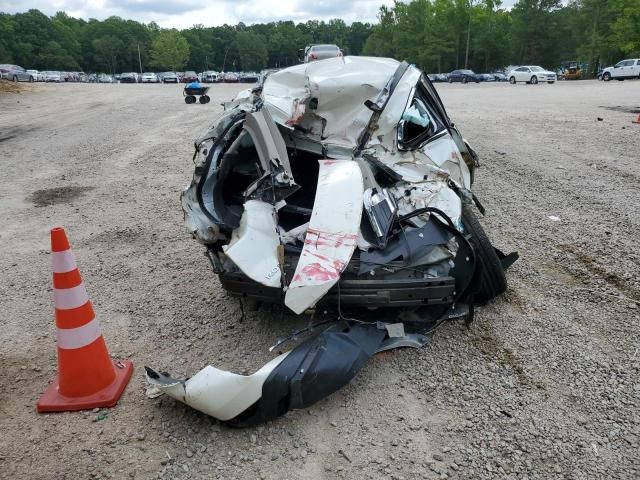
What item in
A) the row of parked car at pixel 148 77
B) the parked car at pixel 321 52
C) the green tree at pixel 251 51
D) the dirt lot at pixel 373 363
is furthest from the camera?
the green tree at pixel 251 51

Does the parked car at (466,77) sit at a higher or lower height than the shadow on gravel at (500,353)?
higher

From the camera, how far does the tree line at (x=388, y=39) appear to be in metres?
52.0

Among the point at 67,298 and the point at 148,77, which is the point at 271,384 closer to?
the point at 67,298

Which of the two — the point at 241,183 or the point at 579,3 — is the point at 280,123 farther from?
the point at 579,3

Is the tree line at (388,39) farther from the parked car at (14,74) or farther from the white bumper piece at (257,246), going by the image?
the white bumper piece at (257,246)

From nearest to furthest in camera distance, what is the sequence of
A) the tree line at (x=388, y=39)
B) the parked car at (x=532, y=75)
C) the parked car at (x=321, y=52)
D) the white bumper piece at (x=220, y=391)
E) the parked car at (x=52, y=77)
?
the white bumper piece at (x=220, y=391), the parked car at (x=321, y=52), the parked car at (x=532, y=75), the tree line at (x=388, y=39), the parked car at (x=52, y=77)

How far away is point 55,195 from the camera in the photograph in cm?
704

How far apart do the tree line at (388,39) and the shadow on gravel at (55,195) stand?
48.8 meters

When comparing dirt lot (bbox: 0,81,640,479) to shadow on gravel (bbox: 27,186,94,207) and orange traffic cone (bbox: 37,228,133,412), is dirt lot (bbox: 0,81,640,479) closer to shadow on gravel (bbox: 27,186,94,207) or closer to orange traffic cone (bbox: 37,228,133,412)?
orange traffic cone (bbox: 37,228,133,412)

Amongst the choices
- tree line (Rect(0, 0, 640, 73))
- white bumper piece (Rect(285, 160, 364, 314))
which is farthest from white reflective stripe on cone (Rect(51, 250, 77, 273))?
tree line (Rect(0, 0, 640, 73))

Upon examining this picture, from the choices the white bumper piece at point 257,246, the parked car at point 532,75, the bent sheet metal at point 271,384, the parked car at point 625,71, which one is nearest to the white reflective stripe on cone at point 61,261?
the bent sheet metal at point 271,384

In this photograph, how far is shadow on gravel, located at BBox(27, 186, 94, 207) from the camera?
6723 millimetres

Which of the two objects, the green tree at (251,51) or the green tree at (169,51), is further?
the green tree at (251,51)

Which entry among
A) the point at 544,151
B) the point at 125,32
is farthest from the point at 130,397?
the point at 125,32
